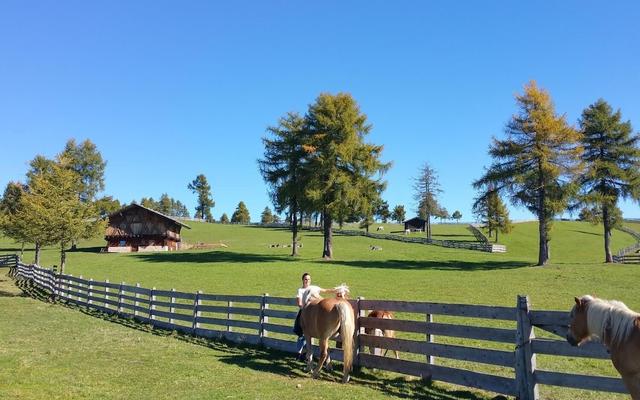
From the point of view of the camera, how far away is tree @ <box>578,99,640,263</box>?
40.5 metres

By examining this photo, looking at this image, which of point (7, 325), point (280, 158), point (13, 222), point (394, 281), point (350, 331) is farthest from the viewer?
point (280, 158)

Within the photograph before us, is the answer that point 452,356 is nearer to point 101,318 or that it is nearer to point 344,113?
point 101,318

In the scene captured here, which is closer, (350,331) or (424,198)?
(350,331)

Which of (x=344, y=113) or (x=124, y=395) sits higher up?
(x=344, y=113)

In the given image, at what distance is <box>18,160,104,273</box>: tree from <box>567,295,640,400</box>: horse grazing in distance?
99.7 feet

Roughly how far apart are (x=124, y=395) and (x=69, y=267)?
131 feet

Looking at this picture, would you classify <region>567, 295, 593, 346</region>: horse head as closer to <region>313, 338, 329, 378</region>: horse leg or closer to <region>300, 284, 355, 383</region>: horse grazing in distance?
<region>300, 284, 355, 383</region>: horse grazing in distance

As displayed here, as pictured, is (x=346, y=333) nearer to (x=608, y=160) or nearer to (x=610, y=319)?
(x=610, y=319)

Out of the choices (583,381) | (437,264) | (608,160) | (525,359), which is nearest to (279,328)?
(525,359)

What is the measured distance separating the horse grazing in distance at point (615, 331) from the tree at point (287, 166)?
122 feet

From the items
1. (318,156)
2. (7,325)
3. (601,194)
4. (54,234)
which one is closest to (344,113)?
(318,156)

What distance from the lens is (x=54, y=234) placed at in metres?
30.6

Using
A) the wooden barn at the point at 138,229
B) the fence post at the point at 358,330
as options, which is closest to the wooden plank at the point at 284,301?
the fence post at the point at 358,330

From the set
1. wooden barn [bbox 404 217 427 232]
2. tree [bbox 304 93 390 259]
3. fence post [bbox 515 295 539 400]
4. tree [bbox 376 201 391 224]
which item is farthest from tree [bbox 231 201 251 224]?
fence post [bbox 515 295 539 400]
